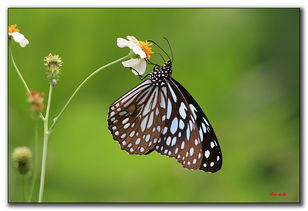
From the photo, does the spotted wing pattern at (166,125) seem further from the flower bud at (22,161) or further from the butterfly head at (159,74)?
the flower bud at (22,161)

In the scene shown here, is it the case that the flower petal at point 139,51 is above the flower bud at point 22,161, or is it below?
above

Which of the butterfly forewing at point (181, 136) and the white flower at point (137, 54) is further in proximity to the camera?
the butterfly forewing at point (181, 136)

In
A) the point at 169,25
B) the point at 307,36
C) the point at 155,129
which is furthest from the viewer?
the point at 169,25

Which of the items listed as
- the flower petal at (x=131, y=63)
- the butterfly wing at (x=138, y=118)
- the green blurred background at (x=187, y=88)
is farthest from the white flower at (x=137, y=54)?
the green blurred background at (x=187, y=88)

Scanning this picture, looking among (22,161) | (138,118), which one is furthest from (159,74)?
(22,161)

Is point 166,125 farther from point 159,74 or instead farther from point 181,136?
point 159,74

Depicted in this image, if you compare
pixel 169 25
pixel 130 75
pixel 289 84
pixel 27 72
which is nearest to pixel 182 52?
pixel 169 25

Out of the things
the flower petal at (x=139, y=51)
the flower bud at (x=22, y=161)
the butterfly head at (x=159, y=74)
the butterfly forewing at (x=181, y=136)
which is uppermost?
the flower petal at (x=139, y=51)

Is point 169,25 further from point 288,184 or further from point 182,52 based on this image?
point 288,184
